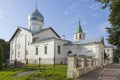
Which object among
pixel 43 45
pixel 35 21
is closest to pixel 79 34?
pixel 35 21

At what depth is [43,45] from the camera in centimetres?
3822

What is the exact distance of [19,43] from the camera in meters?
45.5

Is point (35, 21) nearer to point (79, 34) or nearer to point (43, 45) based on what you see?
point (43, 45)

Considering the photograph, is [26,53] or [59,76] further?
[26,53]

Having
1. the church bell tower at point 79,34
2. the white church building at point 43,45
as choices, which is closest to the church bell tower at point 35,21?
the white church building at point 43,45

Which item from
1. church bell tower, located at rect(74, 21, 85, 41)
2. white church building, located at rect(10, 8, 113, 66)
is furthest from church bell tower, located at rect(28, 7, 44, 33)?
church bell tower, located at rect(74, 21, 85, 41)

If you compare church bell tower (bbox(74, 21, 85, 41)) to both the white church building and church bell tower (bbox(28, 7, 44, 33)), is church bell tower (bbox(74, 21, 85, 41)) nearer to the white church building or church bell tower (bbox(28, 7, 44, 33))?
the white church building

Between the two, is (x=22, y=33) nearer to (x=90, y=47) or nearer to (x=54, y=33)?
(x=54, y=33)

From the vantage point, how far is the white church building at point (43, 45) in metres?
36.8

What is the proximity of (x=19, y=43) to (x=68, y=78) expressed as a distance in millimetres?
33468

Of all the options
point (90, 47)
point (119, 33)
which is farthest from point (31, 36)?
point (119, 33)

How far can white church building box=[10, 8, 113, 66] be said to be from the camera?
36.8m

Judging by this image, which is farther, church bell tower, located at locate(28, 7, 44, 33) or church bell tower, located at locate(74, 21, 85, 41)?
church bell tower, located at locate(74, 21, 85, 41)

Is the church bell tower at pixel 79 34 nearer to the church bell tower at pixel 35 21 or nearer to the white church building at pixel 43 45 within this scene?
the white church building at pixel 43 45
